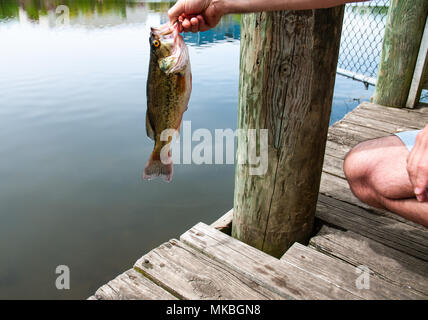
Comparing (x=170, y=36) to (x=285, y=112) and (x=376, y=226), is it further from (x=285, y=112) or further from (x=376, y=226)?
(x=376, y=226)

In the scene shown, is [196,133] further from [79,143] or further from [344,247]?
[344,247]

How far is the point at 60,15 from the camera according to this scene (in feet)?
85.8

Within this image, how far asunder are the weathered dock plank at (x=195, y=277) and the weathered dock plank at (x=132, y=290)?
0.04 meters

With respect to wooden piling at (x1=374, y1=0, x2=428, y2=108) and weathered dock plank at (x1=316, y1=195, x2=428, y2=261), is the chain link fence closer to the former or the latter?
wooden piling at (x1=374, y1=0, x2=428, y2=108)

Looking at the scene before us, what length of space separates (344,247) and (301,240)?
304mm

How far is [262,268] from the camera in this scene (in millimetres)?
2107

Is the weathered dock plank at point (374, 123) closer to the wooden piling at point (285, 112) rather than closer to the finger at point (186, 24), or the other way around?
the wooden piling at point (285, 112)

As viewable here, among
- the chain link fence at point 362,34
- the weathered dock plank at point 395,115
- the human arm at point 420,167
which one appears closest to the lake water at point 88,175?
the chain link fence at point 362,34

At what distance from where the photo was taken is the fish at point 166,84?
1.79m

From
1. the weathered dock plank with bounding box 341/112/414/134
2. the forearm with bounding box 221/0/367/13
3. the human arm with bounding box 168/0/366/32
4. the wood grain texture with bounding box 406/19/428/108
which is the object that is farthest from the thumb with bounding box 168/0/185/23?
the wood grain texture with bounding box 406/19/428/108

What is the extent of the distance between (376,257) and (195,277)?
3.88 feet

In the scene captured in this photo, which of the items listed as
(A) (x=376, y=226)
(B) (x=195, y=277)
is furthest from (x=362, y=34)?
(B) (x=195, y=277)

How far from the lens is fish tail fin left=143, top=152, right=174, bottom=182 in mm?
2090

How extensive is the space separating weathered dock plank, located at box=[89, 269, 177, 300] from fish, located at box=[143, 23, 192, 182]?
0.79 metres
